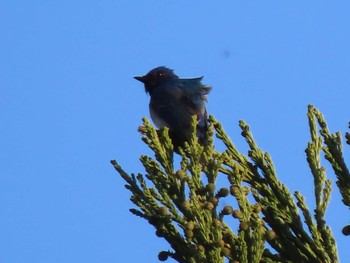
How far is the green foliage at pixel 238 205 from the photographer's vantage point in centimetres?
336

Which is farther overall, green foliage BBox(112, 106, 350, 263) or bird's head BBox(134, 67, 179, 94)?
bird's head BBox(134, 67, 179, 94)

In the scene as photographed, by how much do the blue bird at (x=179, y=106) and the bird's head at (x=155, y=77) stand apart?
0.05 metres

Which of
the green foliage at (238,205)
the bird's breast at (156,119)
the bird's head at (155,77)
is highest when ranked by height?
the bird's head at (155,77)

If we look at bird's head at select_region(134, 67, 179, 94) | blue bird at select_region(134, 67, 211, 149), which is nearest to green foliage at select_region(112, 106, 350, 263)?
blue bird at select_region(134, 67, 211, 149)

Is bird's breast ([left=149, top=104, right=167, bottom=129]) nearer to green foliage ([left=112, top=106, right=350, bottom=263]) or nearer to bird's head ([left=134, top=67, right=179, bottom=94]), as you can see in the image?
bird's head ([left=134, top=67, right=179, bottom=94])

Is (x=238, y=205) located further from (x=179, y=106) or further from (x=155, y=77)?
(x=155, y=77)

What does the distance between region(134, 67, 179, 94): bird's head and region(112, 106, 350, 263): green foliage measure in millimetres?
4126

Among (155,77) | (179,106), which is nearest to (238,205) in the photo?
(179,106)

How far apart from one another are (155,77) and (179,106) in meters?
1.64

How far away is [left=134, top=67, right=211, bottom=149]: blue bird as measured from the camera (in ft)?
19.7

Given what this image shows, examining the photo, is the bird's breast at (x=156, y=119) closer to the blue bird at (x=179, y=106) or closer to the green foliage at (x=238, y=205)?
the blue bird at (x=179, y=106)

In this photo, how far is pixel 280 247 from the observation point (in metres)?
3.60

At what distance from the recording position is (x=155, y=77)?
26.8 ft

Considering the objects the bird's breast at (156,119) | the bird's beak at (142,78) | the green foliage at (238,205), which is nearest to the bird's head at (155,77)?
the bird's beak at (142,78)
